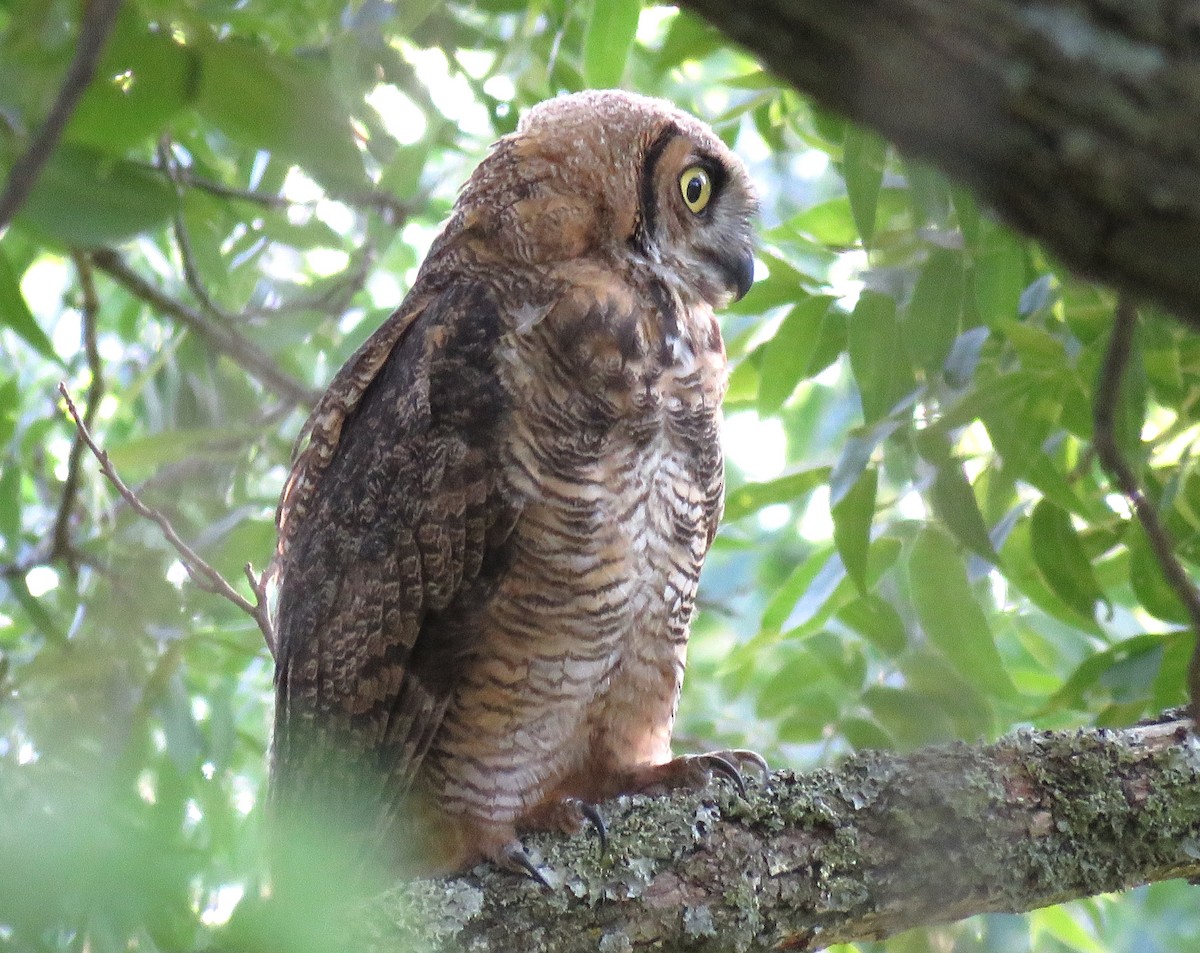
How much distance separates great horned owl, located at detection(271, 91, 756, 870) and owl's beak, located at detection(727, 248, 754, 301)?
0.65 ft

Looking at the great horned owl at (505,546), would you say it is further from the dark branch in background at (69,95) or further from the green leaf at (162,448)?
the dark branch in background at (69,95)

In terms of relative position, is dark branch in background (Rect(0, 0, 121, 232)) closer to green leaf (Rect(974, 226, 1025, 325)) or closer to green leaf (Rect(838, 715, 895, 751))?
green leaf (Rect(974, 226, 1025, 325))

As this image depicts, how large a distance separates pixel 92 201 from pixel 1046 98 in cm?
128

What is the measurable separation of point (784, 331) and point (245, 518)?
1.40m

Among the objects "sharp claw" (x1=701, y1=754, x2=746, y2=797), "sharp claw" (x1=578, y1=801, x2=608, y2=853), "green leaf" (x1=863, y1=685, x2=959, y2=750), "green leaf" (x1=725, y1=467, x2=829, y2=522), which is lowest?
"sharp claw" (x1=578, y1=801, x2=608, y2=853)

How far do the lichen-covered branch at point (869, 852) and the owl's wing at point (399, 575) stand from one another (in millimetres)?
386

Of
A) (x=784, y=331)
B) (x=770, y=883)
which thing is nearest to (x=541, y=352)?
(x=784, y=331)

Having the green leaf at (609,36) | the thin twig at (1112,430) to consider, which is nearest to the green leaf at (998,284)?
the green leaf at (609,36)

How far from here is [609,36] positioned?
87.1 inches

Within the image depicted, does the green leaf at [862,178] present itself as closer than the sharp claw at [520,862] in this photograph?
No

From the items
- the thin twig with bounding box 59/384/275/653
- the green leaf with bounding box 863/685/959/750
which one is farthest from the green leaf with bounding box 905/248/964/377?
the thin twig with bounding box 59/384/275/653

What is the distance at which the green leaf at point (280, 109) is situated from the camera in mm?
1597

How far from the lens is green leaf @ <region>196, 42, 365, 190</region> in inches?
62.9

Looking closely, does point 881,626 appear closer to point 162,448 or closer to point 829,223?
point 829,223
